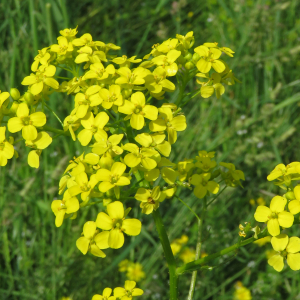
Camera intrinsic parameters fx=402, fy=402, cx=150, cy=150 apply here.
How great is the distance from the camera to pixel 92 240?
5.13 feet

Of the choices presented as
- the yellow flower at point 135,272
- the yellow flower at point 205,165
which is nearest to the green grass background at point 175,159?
the yellow flower at point 135,272

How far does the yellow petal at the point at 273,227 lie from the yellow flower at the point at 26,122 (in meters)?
0.95

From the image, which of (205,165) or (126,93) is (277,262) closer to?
(205,165)

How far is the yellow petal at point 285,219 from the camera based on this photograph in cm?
147

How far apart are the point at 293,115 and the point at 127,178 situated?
3.16 meters

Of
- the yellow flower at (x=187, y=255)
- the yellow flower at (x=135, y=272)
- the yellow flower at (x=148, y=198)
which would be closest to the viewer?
the yellow flower at (x=148, y=198)

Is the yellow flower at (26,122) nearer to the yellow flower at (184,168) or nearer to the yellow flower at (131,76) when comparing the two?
the yellow flower at (131,76)

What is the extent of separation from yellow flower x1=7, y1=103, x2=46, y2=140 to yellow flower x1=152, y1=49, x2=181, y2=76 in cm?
55

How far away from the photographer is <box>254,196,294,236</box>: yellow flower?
4.86 feet

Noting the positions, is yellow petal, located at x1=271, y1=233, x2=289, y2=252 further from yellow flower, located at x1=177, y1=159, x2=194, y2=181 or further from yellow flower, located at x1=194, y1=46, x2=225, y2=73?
yellow flower, located at x1=194, y1=46, x2=225, y2=73

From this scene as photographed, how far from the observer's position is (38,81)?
174cm

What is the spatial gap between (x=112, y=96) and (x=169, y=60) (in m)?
0.35

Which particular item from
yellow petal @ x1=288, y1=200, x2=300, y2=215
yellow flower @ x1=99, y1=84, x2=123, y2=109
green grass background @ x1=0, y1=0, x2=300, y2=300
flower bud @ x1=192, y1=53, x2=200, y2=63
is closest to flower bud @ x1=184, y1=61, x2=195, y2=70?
flower bud @ x1=192, y1=53, x2=200, y2=63

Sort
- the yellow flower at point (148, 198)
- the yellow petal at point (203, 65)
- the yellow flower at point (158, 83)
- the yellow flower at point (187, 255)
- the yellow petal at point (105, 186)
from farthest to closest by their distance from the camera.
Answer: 1. the yellow flower at point (187, 255)
2. the yellow petal at point (203, 65)
3. the yellow flower at point (158, 83)
4. the yellow flower at point (148, 198)
5. the yellow petal at point (105, 186)
